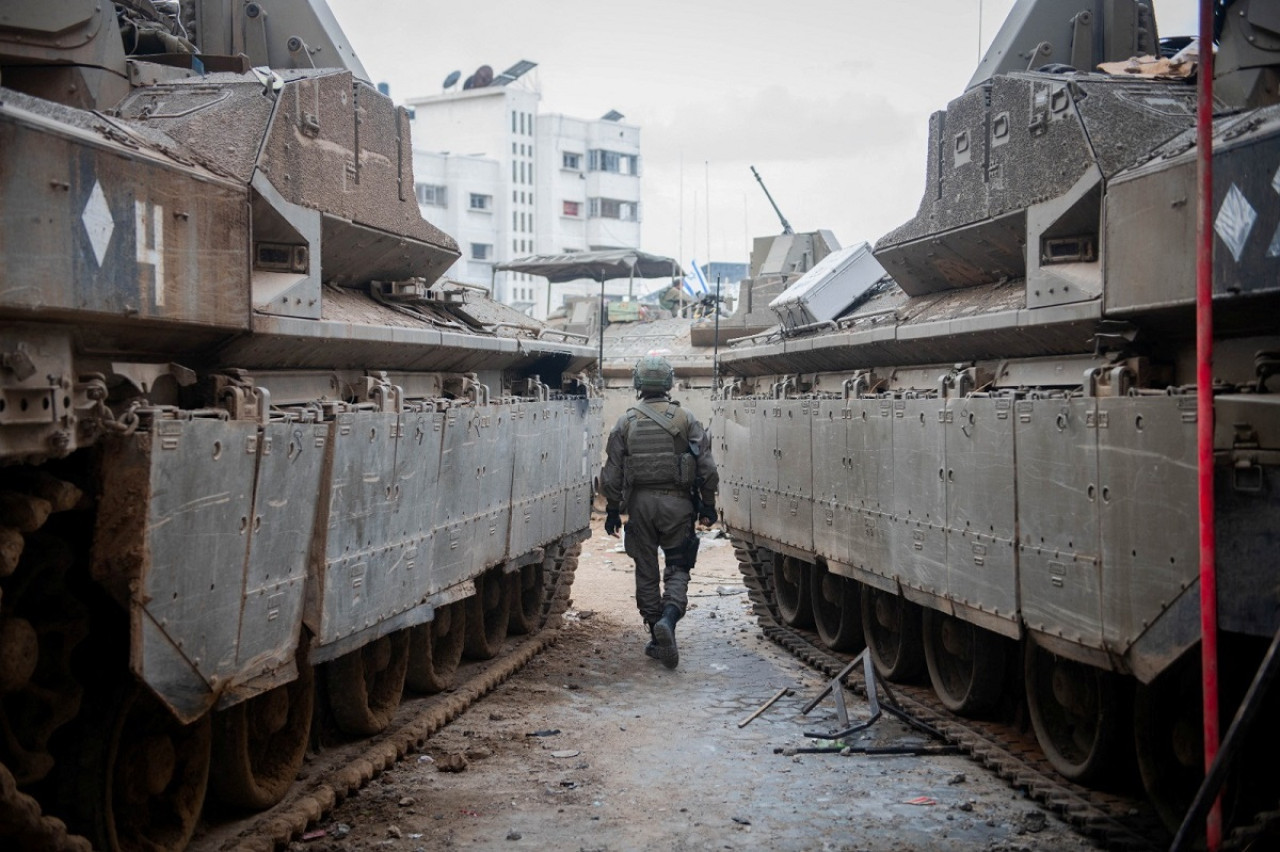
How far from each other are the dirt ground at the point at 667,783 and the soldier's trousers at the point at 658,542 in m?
0.64

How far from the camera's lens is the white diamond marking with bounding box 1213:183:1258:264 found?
17.5 feet

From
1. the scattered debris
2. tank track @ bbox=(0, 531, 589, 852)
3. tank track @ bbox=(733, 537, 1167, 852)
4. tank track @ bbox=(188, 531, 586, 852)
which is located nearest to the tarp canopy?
tank track @ bbox=(188, 531, 586, 852)

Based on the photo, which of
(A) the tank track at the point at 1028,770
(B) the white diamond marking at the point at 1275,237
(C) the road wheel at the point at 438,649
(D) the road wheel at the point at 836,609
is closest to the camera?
(B) the white diamond marking at the point at 1275,237

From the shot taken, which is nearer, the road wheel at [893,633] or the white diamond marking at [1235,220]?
the white diamond marking at [1235,220]

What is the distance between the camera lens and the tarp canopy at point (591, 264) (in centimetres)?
2838

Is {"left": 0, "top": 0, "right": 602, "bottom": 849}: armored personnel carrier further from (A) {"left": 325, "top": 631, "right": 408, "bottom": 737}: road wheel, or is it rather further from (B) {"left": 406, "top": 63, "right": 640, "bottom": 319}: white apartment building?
(B) {"left": 406, "top": 63, "right": 640, "bottom": 319}: white apartment building

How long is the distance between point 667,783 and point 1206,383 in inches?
155

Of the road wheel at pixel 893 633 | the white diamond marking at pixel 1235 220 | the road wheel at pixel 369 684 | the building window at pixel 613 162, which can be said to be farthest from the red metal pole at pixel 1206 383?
the building window at pixel 613 162

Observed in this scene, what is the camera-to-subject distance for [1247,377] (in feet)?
18.7

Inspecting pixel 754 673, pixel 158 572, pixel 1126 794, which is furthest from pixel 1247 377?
pixel 754 673

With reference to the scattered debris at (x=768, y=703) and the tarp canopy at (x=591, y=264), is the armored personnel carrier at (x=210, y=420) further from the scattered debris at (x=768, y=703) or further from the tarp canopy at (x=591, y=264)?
the tarp canopy at (x=591, y=264)

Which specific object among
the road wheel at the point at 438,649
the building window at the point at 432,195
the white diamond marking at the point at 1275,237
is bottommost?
the road wheel at the point at 438,649

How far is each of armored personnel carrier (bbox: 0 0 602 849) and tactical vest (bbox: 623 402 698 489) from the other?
1503mm

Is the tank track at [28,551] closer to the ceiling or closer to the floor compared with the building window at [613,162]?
closer to the floor
